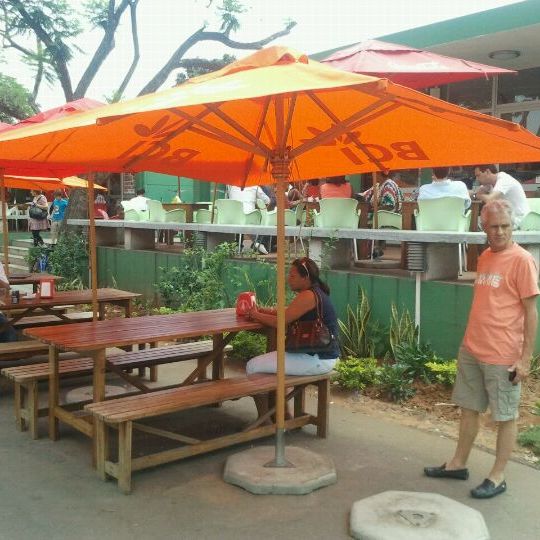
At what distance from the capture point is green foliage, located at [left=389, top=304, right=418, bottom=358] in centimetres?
641

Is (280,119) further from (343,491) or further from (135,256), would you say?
(135,256)

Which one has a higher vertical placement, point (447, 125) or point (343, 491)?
point (447, 125)

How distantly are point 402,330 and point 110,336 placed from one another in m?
3.18

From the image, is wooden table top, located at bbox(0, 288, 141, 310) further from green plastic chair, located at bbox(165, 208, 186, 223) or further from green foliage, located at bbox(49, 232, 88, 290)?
green foliage, located at bbox(49, 232, 88, 290)

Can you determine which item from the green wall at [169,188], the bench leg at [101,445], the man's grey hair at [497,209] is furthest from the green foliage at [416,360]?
the green wall at [169,188]

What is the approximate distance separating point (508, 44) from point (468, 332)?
8104 mm

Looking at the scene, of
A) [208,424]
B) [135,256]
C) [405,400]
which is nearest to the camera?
[208,424]

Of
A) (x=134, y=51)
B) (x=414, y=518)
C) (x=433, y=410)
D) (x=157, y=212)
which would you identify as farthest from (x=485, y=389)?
(x=134, y=51)

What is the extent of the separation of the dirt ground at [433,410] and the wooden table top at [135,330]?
140 centimetres

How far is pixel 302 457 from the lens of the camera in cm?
437

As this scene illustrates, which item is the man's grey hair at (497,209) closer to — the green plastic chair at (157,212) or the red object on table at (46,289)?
the red object on table at (46,289)

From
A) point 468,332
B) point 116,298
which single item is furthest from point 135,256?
point 468,332

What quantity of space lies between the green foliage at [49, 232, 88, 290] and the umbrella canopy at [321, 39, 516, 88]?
690 cm

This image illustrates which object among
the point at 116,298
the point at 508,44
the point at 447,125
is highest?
the point at 508,44
